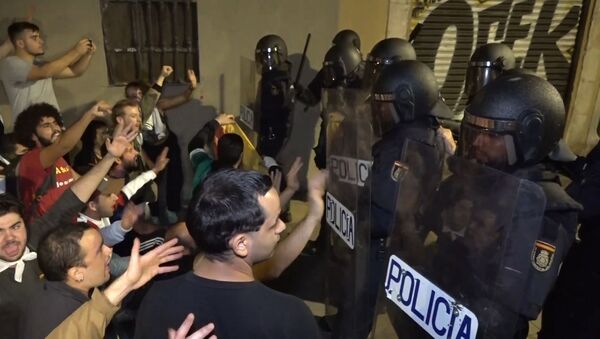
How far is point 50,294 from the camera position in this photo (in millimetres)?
1819

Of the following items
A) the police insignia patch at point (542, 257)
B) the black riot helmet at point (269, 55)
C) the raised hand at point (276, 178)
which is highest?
the black riot helmet at point (269, 55)

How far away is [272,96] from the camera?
463 centimetres

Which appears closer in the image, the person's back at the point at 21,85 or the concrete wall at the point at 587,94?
the person's back at the point at 21,85

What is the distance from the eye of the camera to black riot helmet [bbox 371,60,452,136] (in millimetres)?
2842

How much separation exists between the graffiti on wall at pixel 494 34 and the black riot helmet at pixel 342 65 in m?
2.14

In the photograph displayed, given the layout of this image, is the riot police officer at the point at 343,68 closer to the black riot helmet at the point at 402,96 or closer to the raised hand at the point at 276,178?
the raised hand at the point at 276,178

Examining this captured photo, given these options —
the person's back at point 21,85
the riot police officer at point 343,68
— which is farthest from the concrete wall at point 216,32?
the riot police officer at point 343,68

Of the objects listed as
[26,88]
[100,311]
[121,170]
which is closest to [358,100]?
[100,311]

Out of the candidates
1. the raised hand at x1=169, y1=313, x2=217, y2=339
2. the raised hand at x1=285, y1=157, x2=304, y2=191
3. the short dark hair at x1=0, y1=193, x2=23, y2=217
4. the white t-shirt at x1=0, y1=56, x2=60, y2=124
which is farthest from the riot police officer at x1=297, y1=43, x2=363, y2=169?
the raised hand at x1=169, y1=313, x2=217, y2=339

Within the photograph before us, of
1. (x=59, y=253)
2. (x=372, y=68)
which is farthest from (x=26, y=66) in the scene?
(x=372, y=68)

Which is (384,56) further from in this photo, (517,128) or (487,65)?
(517,128)

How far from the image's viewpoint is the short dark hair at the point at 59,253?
73.6 inches

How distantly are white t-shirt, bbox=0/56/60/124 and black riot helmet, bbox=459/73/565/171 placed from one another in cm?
366

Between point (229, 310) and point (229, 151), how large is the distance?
204cm
